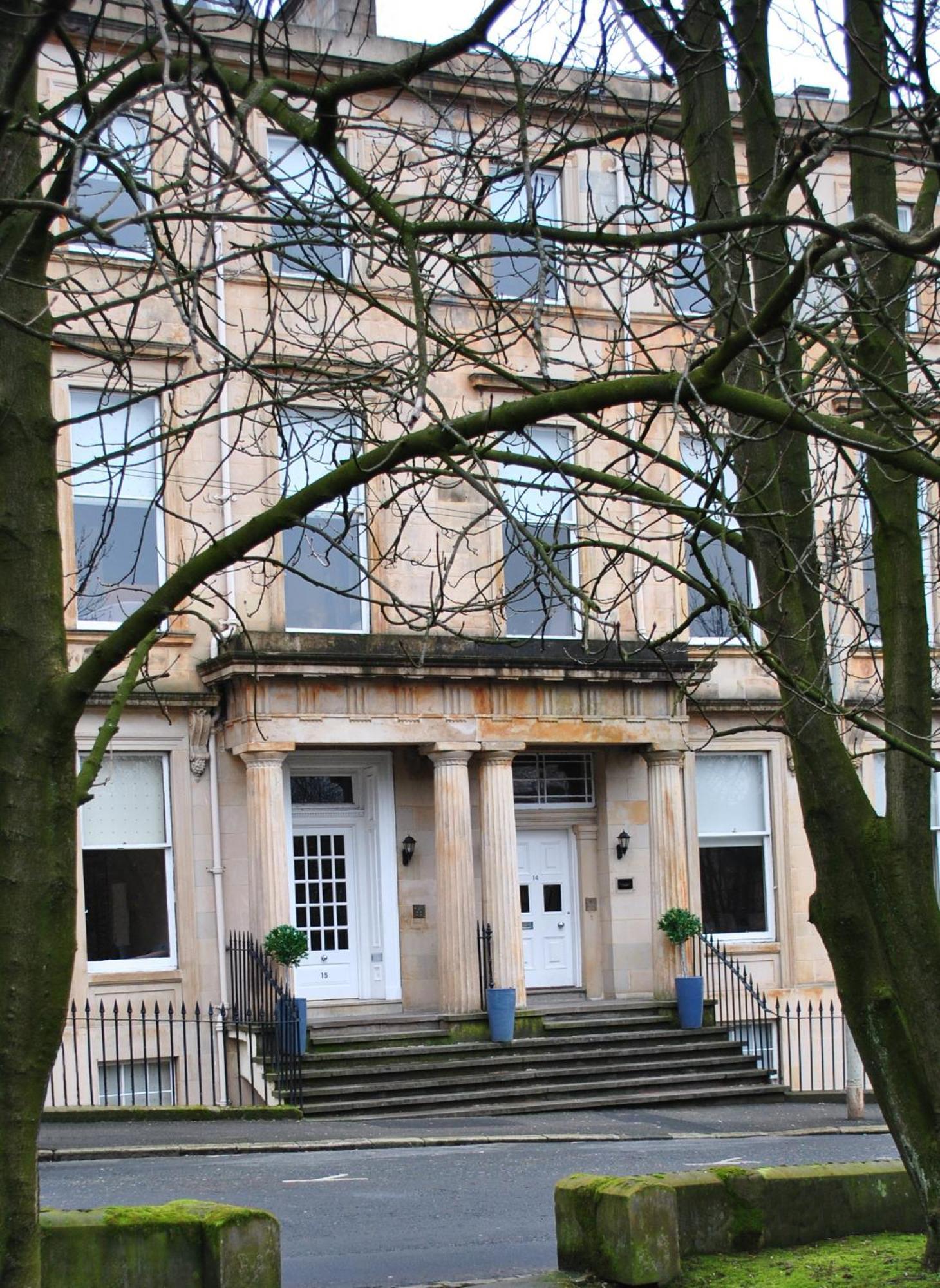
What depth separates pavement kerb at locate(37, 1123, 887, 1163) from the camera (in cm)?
1519

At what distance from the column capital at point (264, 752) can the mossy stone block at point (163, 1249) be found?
13.2m

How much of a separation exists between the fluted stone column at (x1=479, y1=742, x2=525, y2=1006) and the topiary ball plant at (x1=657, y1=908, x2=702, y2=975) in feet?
6.18

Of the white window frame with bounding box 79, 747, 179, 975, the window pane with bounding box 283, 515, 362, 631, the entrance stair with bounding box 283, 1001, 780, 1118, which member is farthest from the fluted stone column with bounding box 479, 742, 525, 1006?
the white window frame with bounding box 79, 747, 179, 975

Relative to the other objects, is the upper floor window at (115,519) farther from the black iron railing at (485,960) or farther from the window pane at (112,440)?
the black iron railing at (485,960)

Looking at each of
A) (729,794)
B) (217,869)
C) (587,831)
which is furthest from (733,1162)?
(729,794)

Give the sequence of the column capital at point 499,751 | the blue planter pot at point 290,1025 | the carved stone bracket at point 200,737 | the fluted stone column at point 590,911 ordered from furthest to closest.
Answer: the fluted stone column at point 590,911 → the column capital at point 499,751 → the carved stone bracket at point 200,737 → the blue planter pot at point 290,1025

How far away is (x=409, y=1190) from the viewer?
12875 millimetres

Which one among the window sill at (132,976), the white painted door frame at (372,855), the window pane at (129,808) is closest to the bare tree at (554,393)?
the window pane at (129,808)

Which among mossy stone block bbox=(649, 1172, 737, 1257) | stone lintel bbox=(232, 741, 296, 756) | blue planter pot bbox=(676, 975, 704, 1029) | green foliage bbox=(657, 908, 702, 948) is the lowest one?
blue planter pot bbox=(676, 975, 704, 1029)

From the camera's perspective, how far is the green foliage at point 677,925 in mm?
21812

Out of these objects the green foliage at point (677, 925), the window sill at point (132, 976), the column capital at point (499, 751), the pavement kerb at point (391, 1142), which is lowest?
the pavement kerb at point (391, 1142)

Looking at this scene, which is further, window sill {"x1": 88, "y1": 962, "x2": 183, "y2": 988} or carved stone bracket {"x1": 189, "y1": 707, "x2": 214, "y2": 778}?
carved stone bracket {"x1": 189, "y1": 707, "x2": 214, "y2": 778}

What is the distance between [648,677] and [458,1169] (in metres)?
9.14

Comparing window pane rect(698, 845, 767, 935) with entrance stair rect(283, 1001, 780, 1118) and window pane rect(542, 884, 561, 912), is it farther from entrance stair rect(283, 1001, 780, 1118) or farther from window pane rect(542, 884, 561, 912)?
entrance stair rect(283, 1001, 780, 1118)
